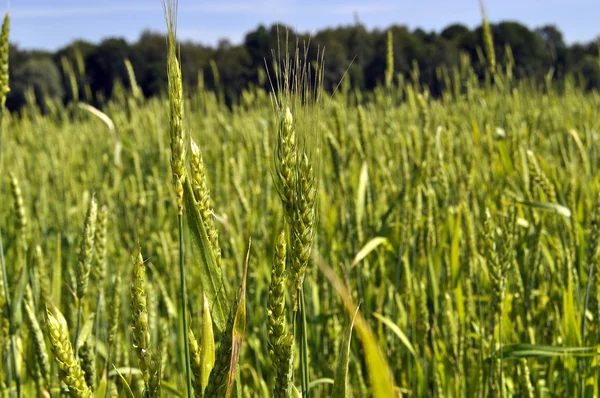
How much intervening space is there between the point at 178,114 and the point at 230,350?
0.23m

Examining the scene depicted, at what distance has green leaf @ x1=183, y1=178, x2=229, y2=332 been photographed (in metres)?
0.65

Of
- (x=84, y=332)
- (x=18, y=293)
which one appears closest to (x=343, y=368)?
(x=84, y=332)

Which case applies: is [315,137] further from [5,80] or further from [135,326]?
[5,80]

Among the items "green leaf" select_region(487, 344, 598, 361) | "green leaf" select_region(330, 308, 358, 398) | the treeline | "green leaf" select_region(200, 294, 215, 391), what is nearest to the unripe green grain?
Answer: "green leaf" select_region(200, 294, 215, 391)

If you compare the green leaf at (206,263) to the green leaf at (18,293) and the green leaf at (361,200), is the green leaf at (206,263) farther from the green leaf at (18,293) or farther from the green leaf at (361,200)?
the green leaf at (361,200)

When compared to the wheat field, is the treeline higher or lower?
higher

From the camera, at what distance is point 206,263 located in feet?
2.18

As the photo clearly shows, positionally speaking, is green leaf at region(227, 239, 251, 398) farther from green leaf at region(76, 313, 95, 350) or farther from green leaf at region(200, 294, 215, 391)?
green leaf at region(76, 313, 95, 350)

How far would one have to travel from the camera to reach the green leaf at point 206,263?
65 centimetres

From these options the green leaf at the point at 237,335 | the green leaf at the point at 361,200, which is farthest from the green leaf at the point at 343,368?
the green leaf at the point at 361,200

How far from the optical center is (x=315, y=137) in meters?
0.68

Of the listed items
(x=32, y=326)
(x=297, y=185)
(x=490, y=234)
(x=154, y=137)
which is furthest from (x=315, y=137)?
(x=154, y=137)

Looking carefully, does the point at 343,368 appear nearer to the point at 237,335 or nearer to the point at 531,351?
the point at 237,335

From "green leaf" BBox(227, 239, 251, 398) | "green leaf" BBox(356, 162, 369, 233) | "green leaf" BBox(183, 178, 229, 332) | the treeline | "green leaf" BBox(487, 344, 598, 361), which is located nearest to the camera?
"green leaf" BBox(227, 239, 251, 398)
